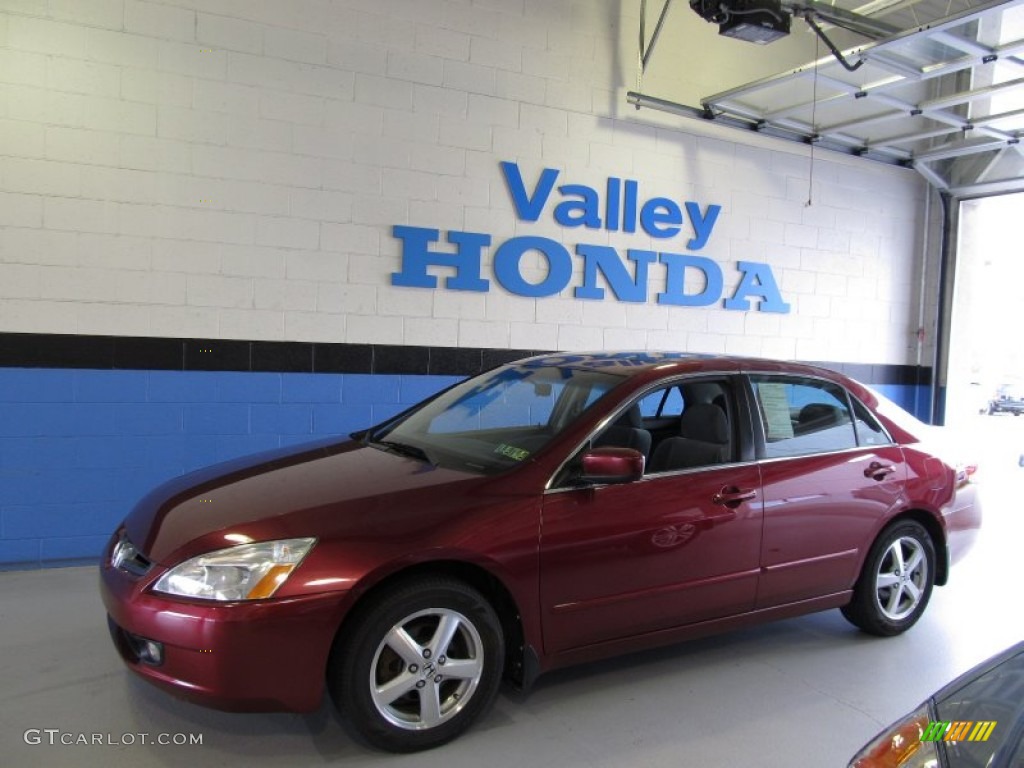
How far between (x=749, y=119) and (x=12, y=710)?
707 cm

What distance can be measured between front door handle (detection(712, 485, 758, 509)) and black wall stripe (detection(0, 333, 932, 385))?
10.1 ft

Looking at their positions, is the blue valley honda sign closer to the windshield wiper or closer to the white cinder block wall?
the white cinder block wall

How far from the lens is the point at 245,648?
8.12 ft

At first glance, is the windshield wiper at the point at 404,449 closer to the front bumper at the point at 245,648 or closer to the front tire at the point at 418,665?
the front tire at the point at 418,665

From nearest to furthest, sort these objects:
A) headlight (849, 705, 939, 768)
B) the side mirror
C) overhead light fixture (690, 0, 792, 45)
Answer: headlight (849, 705, 939, 768) < the side mirror < overhead light fixture (690, 0, 792, 45)

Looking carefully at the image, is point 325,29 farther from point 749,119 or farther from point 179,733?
point 179,733

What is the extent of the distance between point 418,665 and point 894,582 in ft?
8.71

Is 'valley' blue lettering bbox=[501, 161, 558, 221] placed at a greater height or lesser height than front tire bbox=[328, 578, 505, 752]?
greater

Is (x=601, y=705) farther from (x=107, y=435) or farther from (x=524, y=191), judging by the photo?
(x=524, y=191)

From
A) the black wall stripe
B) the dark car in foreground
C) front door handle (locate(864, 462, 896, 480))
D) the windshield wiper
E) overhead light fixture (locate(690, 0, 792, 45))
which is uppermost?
overhead light fixture (locate(690, 0, 792, 45))

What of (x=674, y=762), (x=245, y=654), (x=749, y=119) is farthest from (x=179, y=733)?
(x=749, y=119)

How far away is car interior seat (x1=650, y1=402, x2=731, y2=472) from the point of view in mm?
3432

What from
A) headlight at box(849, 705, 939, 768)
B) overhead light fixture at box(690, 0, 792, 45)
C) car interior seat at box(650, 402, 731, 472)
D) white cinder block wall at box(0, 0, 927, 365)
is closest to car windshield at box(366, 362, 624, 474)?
car interior seat at box(650, 402, 731, 472)

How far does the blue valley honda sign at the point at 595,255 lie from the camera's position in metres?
5.97
